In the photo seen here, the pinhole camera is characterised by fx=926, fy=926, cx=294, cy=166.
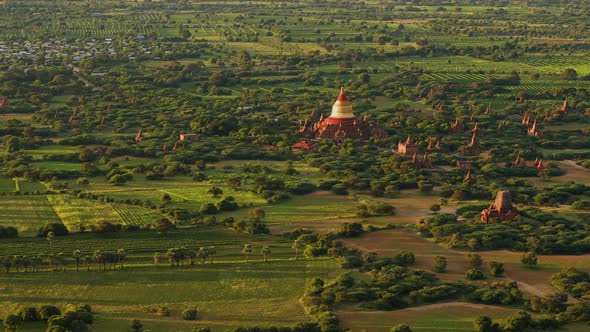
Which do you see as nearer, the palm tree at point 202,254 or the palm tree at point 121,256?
the palm tree at point 121,256

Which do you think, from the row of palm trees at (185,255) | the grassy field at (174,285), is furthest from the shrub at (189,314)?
the row of palm trees at (185,255)

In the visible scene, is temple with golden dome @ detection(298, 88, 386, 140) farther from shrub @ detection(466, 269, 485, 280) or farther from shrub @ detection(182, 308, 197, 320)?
shrub @ detection(182, 308, 197, 320)

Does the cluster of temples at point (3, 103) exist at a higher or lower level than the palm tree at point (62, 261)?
higher

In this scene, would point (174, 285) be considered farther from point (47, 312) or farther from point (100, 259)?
point (47, 312)

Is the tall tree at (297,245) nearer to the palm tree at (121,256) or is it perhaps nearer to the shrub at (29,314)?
the palm tree at (121,256)

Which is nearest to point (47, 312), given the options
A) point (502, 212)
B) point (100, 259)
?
point (100, 259)

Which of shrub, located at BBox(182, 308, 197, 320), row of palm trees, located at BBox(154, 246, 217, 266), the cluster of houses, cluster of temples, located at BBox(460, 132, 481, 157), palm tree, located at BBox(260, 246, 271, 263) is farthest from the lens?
the cluster of houses

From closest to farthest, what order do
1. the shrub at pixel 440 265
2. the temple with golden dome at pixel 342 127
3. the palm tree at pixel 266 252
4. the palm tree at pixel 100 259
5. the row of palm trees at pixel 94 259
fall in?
the row of palm trees at pixel 94 259
the palm tree at pixel 100 259
the shrub at pixel 440 265
the palm tree at pixel 266 252
the temple with golden dome at pixel 342 127

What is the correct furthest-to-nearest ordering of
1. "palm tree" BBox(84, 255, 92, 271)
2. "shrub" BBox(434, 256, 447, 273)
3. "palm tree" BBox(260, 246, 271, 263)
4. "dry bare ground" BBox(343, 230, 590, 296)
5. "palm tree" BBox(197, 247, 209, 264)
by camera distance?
"palm tree" BBox(260, 246, 271, 263) < "palm tree" BBox(197, 247, 209, 264) < "palm tree" BBox(84, 255, 92, 271) < "shrub" BBox(434, 256, 447, 273) < "dry bare ground" BBox(343, 230, 590, 296)

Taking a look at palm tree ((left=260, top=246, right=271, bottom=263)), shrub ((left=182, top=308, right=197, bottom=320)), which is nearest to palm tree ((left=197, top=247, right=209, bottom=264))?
palm tree ((left=260, top=246, right=271, bottom=263))

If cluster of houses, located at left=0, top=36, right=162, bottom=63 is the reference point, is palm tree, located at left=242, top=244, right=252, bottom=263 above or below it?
below
